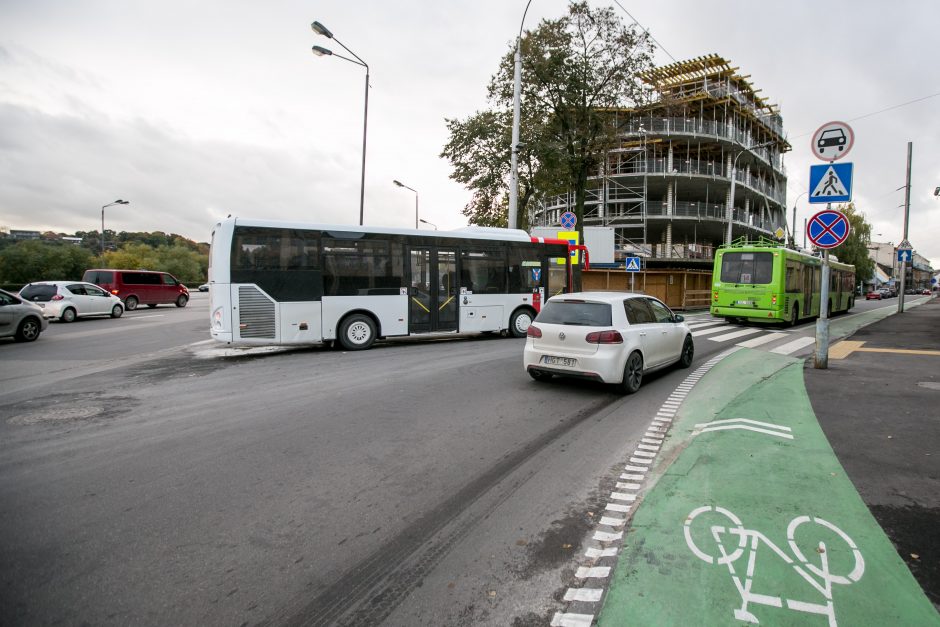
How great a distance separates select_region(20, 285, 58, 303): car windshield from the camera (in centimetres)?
1997

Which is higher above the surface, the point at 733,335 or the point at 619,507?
the point at 733,335

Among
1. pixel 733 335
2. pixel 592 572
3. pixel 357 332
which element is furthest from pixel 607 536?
pixel 733 335

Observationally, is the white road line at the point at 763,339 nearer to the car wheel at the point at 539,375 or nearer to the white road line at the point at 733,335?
the white road line at the point at 733,335

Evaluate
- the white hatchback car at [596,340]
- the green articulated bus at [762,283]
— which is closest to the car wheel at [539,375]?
the white hatchback car at [596,340]

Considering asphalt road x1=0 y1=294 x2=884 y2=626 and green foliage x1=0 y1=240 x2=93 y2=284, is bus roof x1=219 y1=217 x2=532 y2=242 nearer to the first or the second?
asphalt road x1=0 y1=294 x2=884 y2=626

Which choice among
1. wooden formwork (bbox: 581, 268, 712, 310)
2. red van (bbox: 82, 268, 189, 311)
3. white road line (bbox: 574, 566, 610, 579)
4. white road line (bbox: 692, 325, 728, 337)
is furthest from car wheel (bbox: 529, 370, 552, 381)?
red van (bbox: 82, 268, 189, 311)

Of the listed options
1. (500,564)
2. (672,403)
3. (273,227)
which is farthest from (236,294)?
(500,564)

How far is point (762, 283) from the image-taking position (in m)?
18.2

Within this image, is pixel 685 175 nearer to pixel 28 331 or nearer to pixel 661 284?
pixel 661 284

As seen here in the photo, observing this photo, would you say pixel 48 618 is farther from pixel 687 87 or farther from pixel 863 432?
pixel 687 87

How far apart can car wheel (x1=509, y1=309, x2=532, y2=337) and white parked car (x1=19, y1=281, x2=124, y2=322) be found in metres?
17.6

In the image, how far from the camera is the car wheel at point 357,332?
12.4 metres

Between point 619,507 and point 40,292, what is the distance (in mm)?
24393

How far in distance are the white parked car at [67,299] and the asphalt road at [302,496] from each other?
14740 millimetres
